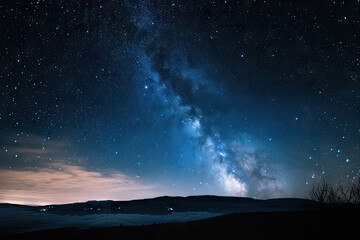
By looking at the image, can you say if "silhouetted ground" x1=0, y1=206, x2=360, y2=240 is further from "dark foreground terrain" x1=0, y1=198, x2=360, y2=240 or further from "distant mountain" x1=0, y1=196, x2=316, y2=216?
"distant mountain" x1=0, y1=196, x2=316, y2=216

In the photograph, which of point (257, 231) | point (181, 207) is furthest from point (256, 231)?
point (181, 207)

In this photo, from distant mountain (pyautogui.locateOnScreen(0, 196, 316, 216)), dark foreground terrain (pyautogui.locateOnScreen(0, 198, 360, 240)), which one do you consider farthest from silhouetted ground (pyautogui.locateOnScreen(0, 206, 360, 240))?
distant mountain (pyautogui.locateOnScreen(0, 196, 316, 216))

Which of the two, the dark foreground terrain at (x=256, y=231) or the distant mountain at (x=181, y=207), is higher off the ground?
the dark foreground terrain at (x=256, y=231)

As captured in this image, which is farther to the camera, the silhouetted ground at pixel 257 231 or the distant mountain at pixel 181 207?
the distant mountain at pixel 181 207

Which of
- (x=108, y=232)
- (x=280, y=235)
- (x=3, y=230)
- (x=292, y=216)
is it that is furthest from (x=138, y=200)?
(x=280, y=235)

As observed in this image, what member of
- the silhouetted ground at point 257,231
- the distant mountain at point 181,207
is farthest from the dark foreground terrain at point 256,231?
the distant mountain at point 181,207

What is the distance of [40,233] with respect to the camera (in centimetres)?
671

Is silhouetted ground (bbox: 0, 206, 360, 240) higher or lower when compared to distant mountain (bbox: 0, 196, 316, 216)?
higher

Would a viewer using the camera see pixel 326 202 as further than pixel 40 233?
Yes

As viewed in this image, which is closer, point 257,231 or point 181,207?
point 257,231

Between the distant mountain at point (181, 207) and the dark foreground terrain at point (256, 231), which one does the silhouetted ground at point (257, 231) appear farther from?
the distant mountain at point (181, 207)

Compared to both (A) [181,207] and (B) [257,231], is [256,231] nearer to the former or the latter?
(B) [257,231]

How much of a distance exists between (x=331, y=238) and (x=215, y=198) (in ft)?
55.1

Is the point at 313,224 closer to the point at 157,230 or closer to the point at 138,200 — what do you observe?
the point at 157,230
